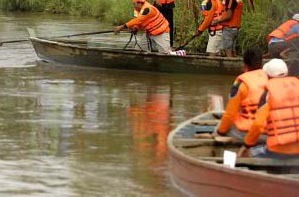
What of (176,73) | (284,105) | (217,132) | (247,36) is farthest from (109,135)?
(247,36)

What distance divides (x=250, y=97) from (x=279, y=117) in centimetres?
54

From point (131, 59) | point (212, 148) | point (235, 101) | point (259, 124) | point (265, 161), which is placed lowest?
point (131, 59)

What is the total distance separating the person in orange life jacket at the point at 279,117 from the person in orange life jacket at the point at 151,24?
27.6ft

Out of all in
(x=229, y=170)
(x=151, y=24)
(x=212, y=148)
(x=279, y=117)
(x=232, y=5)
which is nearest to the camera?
(x=229, y=170)

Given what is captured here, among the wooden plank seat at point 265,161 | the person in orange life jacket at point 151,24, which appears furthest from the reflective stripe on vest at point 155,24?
the wooden plank seat at point 265,161

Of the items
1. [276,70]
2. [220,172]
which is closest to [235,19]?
[276,70]

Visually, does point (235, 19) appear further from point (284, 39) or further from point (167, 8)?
point (284, 39)

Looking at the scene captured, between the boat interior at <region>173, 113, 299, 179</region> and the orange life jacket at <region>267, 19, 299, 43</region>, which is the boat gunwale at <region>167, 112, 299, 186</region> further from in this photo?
the orange life jacket at <region>267, 19, 299, 43</region>

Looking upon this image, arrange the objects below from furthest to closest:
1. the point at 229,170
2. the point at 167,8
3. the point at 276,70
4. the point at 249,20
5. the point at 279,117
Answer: the point at 167,8 → the point at 249,20 → the point at 276,70 → the point at 279,117 → the point at 229,170

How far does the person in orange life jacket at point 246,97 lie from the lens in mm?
6895

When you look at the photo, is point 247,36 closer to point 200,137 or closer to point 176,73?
point 176,73

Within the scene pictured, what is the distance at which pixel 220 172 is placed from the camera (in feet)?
20.8

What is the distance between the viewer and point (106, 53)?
50.8 feet

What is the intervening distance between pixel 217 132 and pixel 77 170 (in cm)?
164
